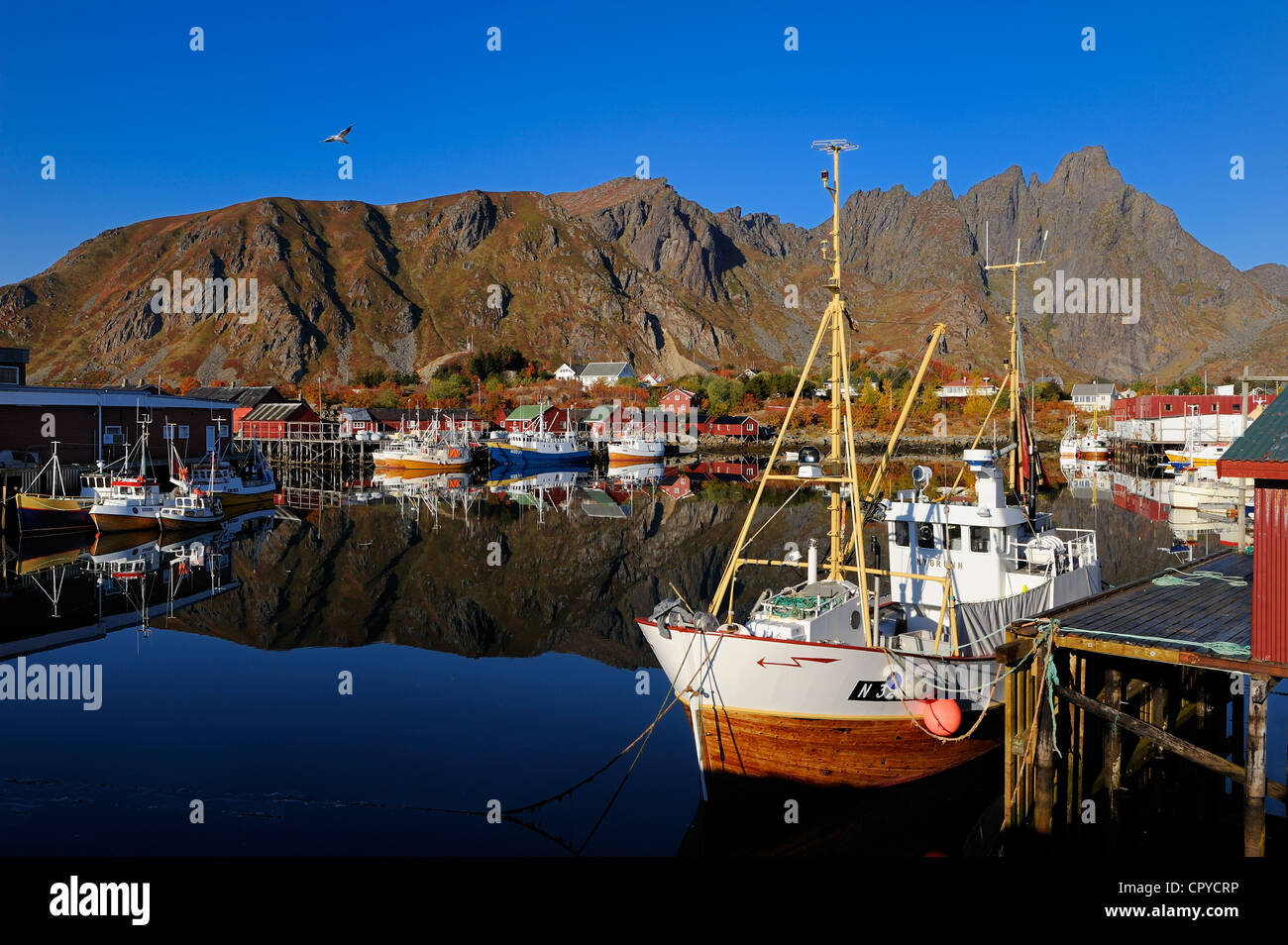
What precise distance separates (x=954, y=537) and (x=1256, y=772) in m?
8.45

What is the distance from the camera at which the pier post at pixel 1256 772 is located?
375 inches

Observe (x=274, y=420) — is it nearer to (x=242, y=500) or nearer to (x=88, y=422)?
(x=88, y=422)

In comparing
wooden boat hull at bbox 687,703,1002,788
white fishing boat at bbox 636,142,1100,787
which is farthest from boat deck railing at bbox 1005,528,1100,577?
wooden boat hull at bbox 687,703,1002,788

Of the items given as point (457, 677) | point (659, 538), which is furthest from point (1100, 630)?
point (659, 538)

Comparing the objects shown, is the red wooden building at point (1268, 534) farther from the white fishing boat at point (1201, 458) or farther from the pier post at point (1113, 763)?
the white fishing boat at point (1201, 458)

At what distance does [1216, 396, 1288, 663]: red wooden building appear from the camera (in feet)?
31.4

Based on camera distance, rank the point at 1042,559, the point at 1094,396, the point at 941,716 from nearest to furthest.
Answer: the point at 941,716, the point at 1042,559, the point at 1094,396

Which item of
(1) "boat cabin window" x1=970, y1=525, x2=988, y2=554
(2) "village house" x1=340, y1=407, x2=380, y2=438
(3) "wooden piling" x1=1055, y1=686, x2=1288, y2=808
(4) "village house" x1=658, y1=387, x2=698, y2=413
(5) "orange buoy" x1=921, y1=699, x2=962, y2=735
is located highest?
(4) "village house" x1=658, y1=387, x2=698, y2=413

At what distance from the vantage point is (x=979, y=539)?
1752 cm

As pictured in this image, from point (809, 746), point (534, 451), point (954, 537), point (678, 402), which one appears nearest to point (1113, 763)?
point (809, 746)

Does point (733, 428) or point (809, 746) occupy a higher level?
point (733, 428)

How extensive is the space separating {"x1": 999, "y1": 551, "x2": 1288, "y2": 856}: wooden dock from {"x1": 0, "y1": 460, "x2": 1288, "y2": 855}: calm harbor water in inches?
84.8

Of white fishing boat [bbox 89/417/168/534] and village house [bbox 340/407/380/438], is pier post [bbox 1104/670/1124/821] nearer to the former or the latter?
white fishing boat [bbox 89/417/168/534]
